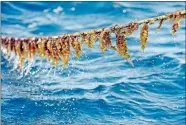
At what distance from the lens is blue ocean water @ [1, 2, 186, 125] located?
434 inches

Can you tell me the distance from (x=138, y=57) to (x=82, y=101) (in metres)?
4.23

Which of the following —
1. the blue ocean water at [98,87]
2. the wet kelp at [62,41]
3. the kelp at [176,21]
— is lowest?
the blue ocean water at [98,87]

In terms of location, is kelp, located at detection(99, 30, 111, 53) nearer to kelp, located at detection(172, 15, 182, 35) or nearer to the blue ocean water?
kelp, located at detection(172, 15, 182, 35)

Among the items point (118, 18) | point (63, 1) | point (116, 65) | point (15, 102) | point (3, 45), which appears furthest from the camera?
point (63, 1)

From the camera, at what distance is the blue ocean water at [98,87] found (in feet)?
36.2

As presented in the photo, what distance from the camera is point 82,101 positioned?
11.8m

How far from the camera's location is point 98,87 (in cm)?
1295

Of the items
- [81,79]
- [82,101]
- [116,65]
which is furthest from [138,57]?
[82,101]

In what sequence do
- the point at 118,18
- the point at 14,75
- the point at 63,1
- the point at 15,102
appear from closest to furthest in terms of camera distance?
the point at 15,102 → the point at 14,75 → the point at 118,18 → the point at 63,1

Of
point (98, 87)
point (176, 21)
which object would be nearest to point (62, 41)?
point (176, 21)

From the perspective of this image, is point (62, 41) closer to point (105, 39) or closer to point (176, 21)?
point (105, 39)

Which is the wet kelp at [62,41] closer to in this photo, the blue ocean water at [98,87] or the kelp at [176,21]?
the kelp at [176,21]

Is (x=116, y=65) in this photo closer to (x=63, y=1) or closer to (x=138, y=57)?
(x=138, y=57)

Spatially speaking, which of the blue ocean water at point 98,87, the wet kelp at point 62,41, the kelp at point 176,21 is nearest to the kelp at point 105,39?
→ the wet kelp at point 62,41
